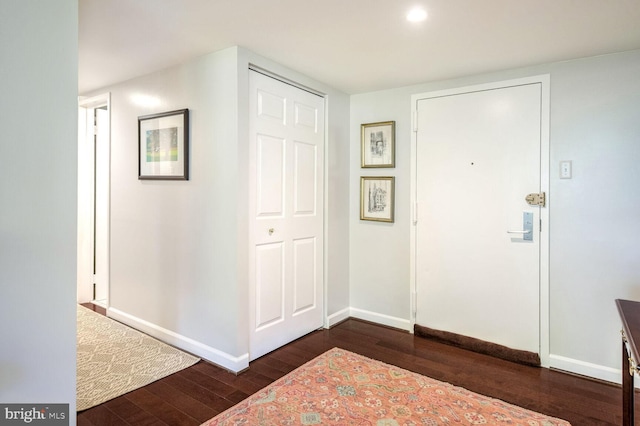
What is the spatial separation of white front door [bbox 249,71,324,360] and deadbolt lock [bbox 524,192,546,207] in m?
1.67

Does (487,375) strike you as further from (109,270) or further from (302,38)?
(109,270)

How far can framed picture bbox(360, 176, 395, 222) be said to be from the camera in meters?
3.42

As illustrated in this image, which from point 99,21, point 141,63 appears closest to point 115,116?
point 141,63

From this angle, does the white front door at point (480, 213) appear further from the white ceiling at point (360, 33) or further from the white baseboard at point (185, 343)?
the white baseboard at point (185, 343)

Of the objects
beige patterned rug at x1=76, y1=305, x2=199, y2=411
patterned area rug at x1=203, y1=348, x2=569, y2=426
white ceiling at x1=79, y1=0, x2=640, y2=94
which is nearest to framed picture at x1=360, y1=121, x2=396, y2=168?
white ceiling at x1=79, y1=0, x2=640, y2=94

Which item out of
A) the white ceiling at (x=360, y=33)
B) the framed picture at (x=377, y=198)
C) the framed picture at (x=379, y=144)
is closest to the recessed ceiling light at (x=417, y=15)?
the white ceiling at (x=360, y=33)

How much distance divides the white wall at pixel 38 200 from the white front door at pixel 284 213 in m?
1.22

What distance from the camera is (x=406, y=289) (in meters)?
3.38

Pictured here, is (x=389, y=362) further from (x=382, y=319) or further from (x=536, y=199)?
(x=536, y=199)

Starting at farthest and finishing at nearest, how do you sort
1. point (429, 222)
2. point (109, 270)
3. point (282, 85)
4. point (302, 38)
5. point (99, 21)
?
point (109, 270) → point (429, 222) → point (282, 85) → point (302, 38) → point (99, 21)

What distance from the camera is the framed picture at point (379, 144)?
11.1ft

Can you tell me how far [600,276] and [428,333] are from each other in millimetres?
1343

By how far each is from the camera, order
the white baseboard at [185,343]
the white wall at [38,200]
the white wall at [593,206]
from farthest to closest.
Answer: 1. the white baseboard at [185,343]
2. the white wall at [593,206]
3. the white wall at [38,200]

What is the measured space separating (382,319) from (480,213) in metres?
1.35
